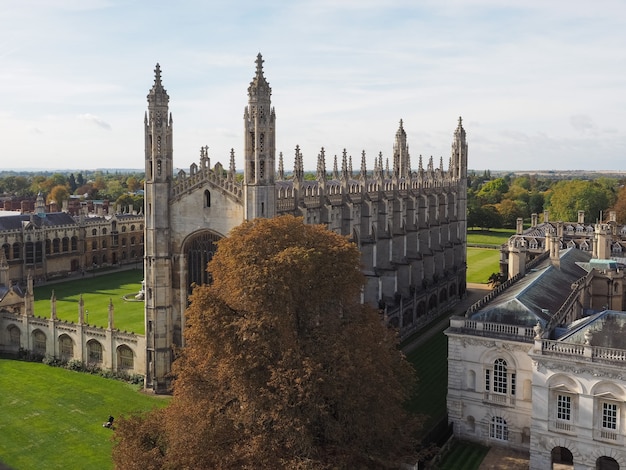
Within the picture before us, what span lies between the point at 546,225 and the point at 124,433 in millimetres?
55339

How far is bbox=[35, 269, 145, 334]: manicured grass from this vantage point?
53.1 metres

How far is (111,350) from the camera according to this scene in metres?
38.1

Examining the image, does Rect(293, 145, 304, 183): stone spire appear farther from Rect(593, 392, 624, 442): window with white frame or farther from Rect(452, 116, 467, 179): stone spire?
Rect(452, 116, 467, 179): stone spire

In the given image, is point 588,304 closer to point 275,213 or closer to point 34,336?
point 275,213

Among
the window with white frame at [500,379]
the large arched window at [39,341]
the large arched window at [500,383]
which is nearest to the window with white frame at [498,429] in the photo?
the large arched window at [500,383]

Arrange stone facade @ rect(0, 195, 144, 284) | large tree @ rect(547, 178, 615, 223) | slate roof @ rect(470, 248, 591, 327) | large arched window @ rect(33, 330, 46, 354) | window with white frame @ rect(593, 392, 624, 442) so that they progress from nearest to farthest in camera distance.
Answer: window with white frame @ rect(593, 392, 624, 442)
slate roof @ rect(470, 248, 591, 327)
large arched window @ rect(33, 330, 46, 354)
stone facade @ rect(0, 195, 144, 284)
large tree @ rect(547, 178, 615, 223)

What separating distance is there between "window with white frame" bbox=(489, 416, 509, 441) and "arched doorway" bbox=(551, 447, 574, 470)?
216 cm

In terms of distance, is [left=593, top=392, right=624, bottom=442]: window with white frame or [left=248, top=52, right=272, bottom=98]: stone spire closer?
[left=593, top=392, right=624, bottom=442]: window with white frame

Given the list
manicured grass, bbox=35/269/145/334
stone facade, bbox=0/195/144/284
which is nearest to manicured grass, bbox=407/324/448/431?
manicured grass, bbox=35/269/145/334

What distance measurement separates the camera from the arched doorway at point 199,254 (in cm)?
3509

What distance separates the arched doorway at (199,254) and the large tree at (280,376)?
1137 cm

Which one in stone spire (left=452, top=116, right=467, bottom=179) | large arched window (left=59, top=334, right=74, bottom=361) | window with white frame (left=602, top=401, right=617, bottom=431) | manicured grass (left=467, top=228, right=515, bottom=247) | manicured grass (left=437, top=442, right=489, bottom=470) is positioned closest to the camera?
window with white frame (left=602, top=401, right=617, bottom=431)

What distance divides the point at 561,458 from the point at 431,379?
10113 mm

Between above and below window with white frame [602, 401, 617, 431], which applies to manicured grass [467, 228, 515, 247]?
above
